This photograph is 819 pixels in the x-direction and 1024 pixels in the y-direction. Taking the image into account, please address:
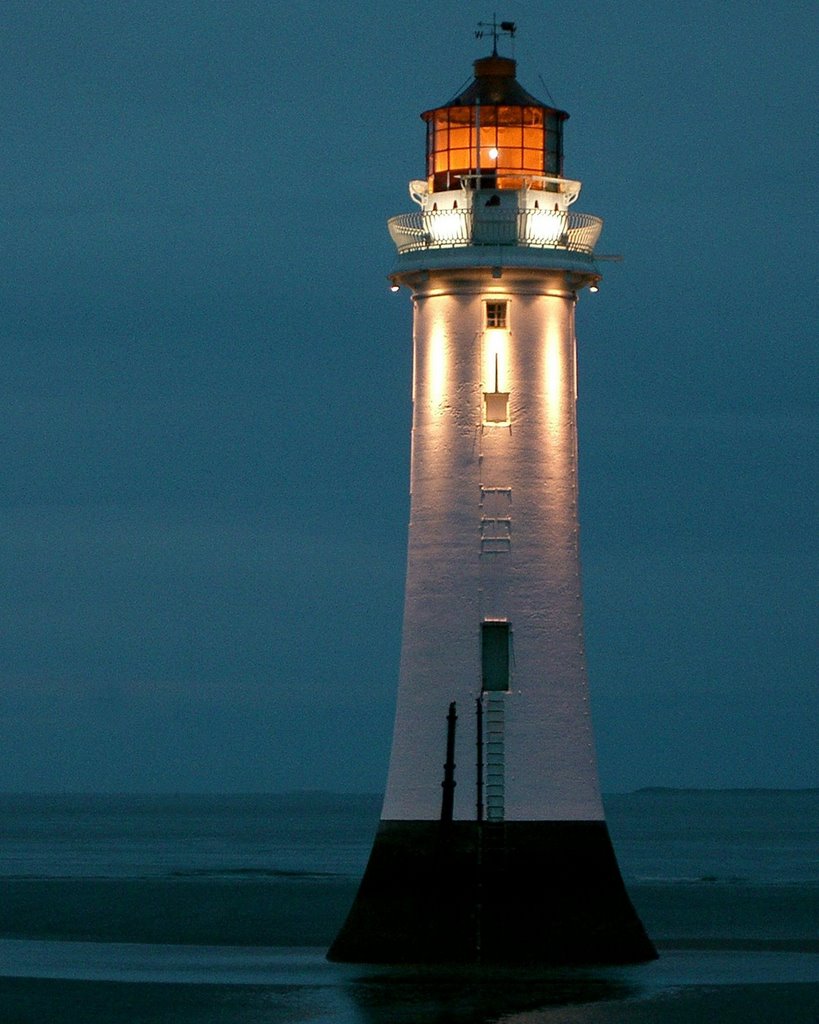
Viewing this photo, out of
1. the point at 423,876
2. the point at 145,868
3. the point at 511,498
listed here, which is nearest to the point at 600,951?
the point at 423,876

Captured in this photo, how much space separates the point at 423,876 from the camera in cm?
3378

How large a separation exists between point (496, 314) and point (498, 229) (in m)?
1.09

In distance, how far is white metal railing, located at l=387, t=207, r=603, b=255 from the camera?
113 feet

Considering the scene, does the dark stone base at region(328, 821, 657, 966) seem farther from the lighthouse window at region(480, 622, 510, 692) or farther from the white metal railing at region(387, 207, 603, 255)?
the white metal railing at region(387, 207, 603, 255)

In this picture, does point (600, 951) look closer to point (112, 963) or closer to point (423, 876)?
point (423, 876)

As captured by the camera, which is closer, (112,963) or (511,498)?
(511,498)

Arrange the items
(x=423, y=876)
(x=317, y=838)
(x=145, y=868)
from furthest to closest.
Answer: (x=317, y=838)
(x=145, y=868)
(x=423, y=876)

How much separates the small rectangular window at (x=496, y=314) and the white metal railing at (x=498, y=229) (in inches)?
30.8

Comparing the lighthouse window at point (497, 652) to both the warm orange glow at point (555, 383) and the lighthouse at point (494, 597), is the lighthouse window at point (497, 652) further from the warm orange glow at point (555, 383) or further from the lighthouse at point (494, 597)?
the warm orange glow at point (555, 383)

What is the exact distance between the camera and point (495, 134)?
34.8 m

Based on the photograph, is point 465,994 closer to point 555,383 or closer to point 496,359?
point 555,383

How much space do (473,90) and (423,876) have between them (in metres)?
10.1

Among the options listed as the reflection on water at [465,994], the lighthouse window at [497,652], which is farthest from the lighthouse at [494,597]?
the reflection on water at [465,994]

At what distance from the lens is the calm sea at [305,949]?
104 ft
